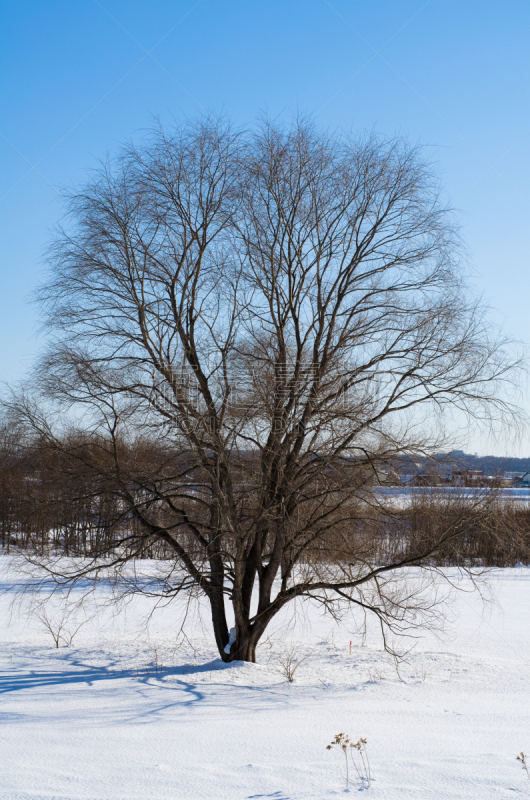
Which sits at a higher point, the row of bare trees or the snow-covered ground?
the row of bare trees

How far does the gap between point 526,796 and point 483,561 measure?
22.5m

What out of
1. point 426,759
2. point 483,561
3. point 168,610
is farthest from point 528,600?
point 426,759

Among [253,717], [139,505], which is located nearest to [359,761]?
[253,717]

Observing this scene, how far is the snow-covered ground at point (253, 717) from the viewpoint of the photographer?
456cm

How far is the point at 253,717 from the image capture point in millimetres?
6930

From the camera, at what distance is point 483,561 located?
25031mm

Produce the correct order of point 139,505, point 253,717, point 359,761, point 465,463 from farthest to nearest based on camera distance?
point 465,463
point 139,505
point 253,717
point 359,761

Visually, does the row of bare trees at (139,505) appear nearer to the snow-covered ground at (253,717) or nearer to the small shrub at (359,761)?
the snow-covered ground at (253,717)

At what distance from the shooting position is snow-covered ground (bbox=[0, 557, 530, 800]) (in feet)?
15.0

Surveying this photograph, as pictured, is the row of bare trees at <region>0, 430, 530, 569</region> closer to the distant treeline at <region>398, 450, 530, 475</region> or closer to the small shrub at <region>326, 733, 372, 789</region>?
the distant treeline at <region>398, 450, 530, 475</region>

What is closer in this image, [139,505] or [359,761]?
[359,761]

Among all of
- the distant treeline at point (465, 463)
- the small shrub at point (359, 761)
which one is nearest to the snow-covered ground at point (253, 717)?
the small shrub at point (359, 761)

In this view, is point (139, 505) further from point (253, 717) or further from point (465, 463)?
point (465, 463)

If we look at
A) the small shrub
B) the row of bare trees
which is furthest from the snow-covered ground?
the row of bare trees
